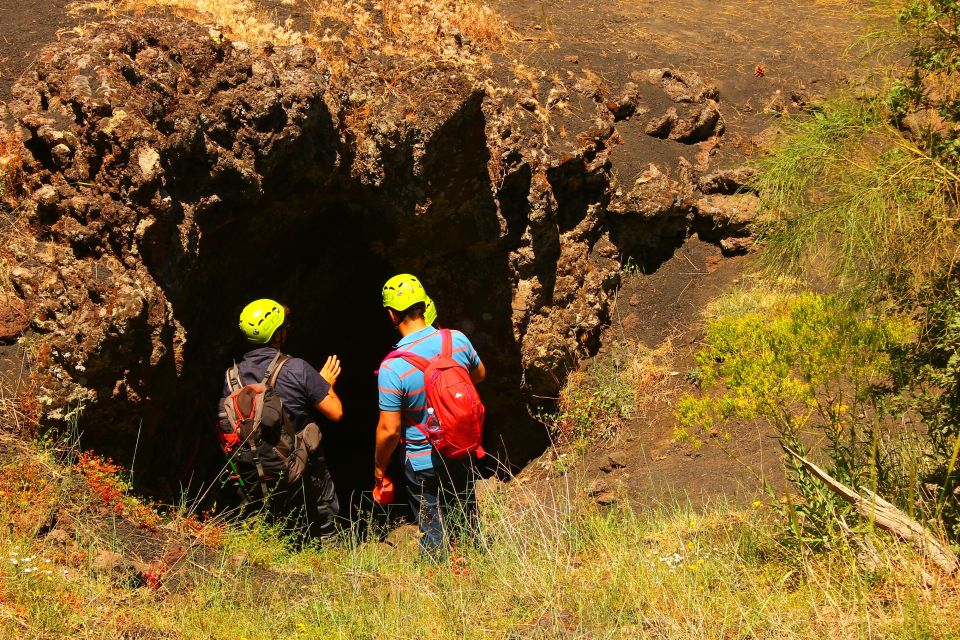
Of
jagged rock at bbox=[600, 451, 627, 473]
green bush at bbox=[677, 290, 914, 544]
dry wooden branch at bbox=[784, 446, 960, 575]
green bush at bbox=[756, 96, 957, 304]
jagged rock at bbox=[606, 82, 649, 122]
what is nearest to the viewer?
→ dry wooden branch at bbox=[784, 446, 960, 575]

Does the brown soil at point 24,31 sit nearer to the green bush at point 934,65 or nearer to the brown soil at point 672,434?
the brown soil at point 672,434

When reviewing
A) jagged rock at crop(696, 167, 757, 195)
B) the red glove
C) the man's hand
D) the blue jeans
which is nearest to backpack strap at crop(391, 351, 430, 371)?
the blue jeans

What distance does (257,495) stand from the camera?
19.1 ft

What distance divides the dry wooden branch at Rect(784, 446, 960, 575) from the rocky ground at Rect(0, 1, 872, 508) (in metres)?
2.12

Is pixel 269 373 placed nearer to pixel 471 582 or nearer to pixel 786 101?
pixel 471 582

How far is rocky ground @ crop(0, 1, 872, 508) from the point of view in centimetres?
519

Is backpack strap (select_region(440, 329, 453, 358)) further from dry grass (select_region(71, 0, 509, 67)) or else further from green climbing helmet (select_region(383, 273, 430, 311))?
dry grass (select_region(71, 0, 509, 67))

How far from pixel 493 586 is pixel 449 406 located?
40.1 inches

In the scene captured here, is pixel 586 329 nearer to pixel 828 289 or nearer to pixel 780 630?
pixel 828 289

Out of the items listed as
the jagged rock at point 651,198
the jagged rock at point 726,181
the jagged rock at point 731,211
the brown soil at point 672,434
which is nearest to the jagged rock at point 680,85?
the jagged rock at point 726,181

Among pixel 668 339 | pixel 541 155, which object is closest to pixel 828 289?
pixel 668 339

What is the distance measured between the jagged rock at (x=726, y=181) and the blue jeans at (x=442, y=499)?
4790 millimetres

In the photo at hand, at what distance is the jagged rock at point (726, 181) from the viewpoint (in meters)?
8.20

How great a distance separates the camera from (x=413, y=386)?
4.52 metres
